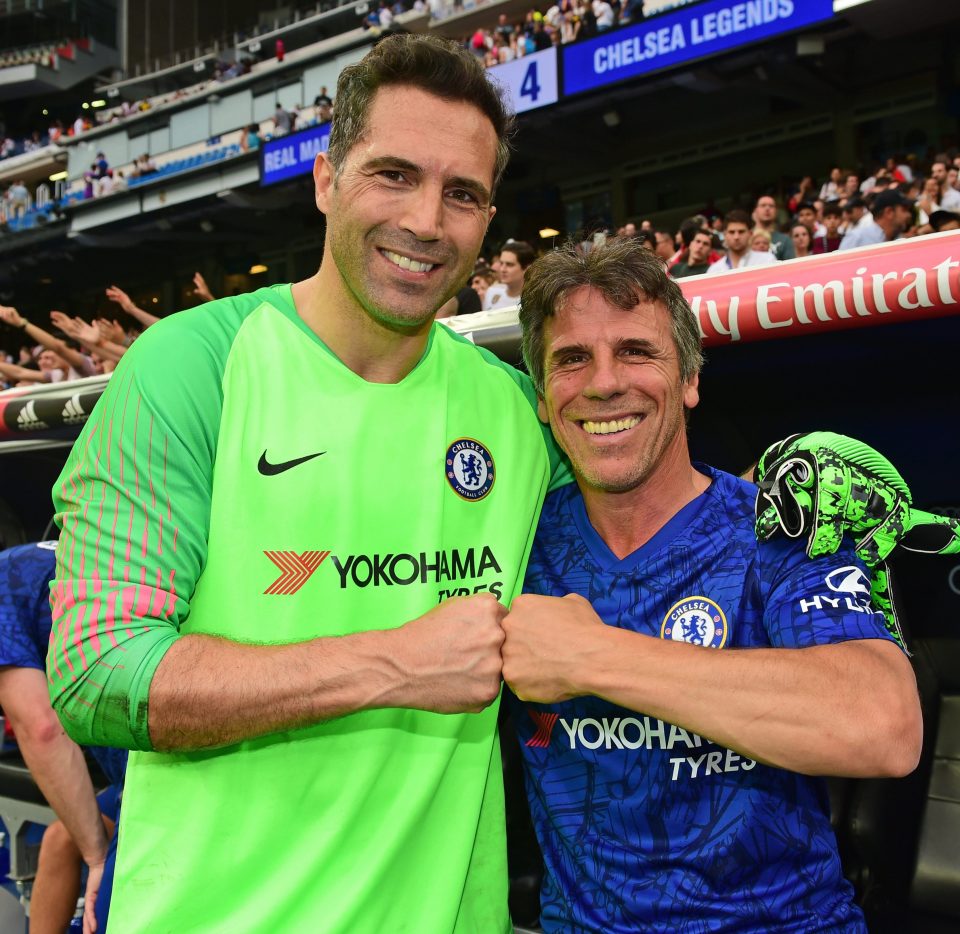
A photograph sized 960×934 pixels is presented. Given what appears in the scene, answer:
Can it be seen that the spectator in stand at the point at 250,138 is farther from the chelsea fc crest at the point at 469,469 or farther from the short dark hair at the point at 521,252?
the chelsea fc crest at the point at 469,469

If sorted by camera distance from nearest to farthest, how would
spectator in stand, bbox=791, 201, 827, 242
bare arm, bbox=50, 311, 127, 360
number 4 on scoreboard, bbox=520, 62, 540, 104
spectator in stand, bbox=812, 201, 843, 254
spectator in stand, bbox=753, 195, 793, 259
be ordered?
bare arm, bbox=50, 311, 127, 360
spectator in stand, bbox=753, 195, 793, 259
spectator in stand, bbox=812, 201, 843, 254
spectator in stand, bbox=791, 201, 827, 242
number 4 on scoreboard, bbox=520, 62, 540, 104

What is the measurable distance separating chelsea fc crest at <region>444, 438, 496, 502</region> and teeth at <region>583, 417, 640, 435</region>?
201mm

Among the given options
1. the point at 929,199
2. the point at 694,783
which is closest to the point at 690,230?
the point at 929,199

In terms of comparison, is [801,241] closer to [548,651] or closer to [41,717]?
[41,717]

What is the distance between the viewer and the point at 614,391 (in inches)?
70.2

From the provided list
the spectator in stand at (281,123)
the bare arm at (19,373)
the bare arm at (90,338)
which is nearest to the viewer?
the bare arm at (90,338)

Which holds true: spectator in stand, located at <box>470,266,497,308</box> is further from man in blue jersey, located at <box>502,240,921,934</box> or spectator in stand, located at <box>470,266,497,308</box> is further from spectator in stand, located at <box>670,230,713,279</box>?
man in blue jersey, located at <box>502,240,921,934</box>

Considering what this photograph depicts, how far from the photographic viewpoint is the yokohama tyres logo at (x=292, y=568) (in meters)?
1.54

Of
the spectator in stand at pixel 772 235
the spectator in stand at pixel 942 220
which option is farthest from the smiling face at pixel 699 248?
the spectator in stand at pixel 942 220

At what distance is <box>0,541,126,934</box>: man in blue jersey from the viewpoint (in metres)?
2.60

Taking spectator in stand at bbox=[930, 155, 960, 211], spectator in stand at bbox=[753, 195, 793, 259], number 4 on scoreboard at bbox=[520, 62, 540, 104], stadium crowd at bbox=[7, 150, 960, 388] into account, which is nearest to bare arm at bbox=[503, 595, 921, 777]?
stadium crowd at bbox=[7, 150, 960, 388]

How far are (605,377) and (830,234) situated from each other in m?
8.40

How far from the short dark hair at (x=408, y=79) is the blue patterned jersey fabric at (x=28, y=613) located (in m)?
1.59

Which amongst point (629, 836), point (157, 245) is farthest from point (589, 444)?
point (157, 245)
